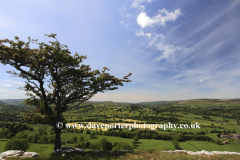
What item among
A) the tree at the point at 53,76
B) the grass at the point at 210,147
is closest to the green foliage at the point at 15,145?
the tree at the point at 53,76

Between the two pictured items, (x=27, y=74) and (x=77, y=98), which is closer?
(x=27, y=74)

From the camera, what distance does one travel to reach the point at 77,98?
19.7m

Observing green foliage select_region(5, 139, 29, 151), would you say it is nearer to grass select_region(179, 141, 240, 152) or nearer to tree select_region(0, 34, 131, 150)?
tree select_region(0, 34, 131, 150)

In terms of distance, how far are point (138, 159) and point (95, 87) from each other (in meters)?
13.3

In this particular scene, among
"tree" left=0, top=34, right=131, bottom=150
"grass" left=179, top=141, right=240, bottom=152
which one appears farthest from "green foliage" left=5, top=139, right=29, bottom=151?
"grass" left=179, top=141, right=240, bottom=152

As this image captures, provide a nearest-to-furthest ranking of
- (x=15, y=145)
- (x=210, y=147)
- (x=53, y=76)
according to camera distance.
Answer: (x=53, y=76) < (x=15, y=145) < (x=210, y=147)

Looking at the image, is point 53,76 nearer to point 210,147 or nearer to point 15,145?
point 15,145

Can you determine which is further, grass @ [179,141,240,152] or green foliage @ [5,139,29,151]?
grass @ [179,141,240,152]

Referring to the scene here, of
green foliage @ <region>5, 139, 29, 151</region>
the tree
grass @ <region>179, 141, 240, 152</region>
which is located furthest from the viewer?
grass @ <region>179, 141, 240, 152</region>

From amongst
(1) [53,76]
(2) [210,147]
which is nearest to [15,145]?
(1) [53,76]

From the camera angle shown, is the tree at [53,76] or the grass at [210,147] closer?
the tree at [53,76]

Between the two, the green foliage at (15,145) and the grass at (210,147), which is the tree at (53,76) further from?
the grass at (210,147)

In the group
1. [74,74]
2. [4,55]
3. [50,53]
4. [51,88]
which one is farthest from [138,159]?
[4,55]

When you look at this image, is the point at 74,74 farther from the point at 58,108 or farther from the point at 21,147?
the point at 21,147
